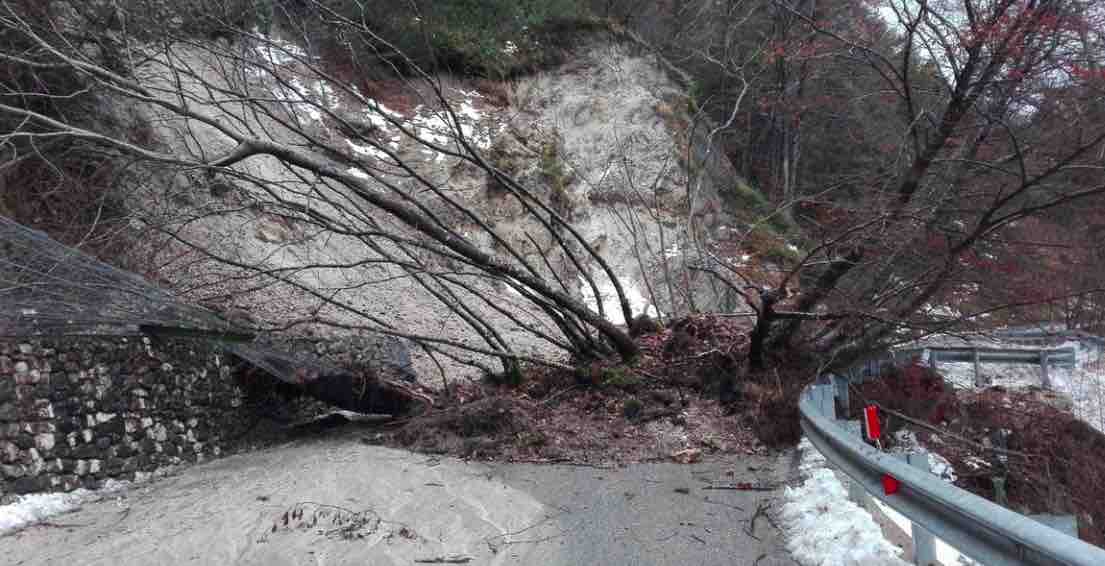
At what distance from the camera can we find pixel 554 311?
30.1 feet

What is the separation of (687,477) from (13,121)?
29.9 ft

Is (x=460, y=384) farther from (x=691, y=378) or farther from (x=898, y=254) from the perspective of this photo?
(x=898, y=254)

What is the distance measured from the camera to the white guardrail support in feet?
7.05

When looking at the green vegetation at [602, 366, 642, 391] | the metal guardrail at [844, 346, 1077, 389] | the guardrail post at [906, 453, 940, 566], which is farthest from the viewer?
the metal guardrail at [844, 346, 1077, 389]

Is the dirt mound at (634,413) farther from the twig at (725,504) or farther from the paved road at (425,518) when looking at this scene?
the twig at (725,504)

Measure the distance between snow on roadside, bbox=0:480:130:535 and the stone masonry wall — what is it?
3.2 inches

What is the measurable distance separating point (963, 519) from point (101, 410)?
622 centimetres

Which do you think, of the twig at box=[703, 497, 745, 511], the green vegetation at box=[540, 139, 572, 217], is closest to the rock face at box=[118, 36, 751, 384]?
the green vegetation at box=[540, 139, 572, 217]

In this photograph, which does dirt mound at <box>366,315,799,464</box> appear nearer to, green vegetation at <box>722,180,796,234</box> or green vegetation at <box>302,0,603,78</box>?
green vegetation at <box>302,0,603,78</box>

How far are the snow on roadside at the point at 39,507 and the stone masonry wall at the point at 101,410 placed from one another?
0.08m

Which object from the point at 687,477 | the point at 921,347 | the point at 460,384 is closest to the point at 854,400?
the point at 921,347

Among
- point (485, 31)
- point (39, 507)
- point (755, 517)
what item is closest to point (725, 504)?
point (755, 517)

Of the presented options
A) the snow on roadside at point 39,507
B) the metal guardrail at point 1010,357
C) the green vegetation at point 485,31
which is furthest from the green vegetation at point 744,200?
the snow on roadside at point 39,507

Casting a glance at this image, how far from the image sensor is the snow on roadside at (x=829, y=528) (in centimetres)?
346
